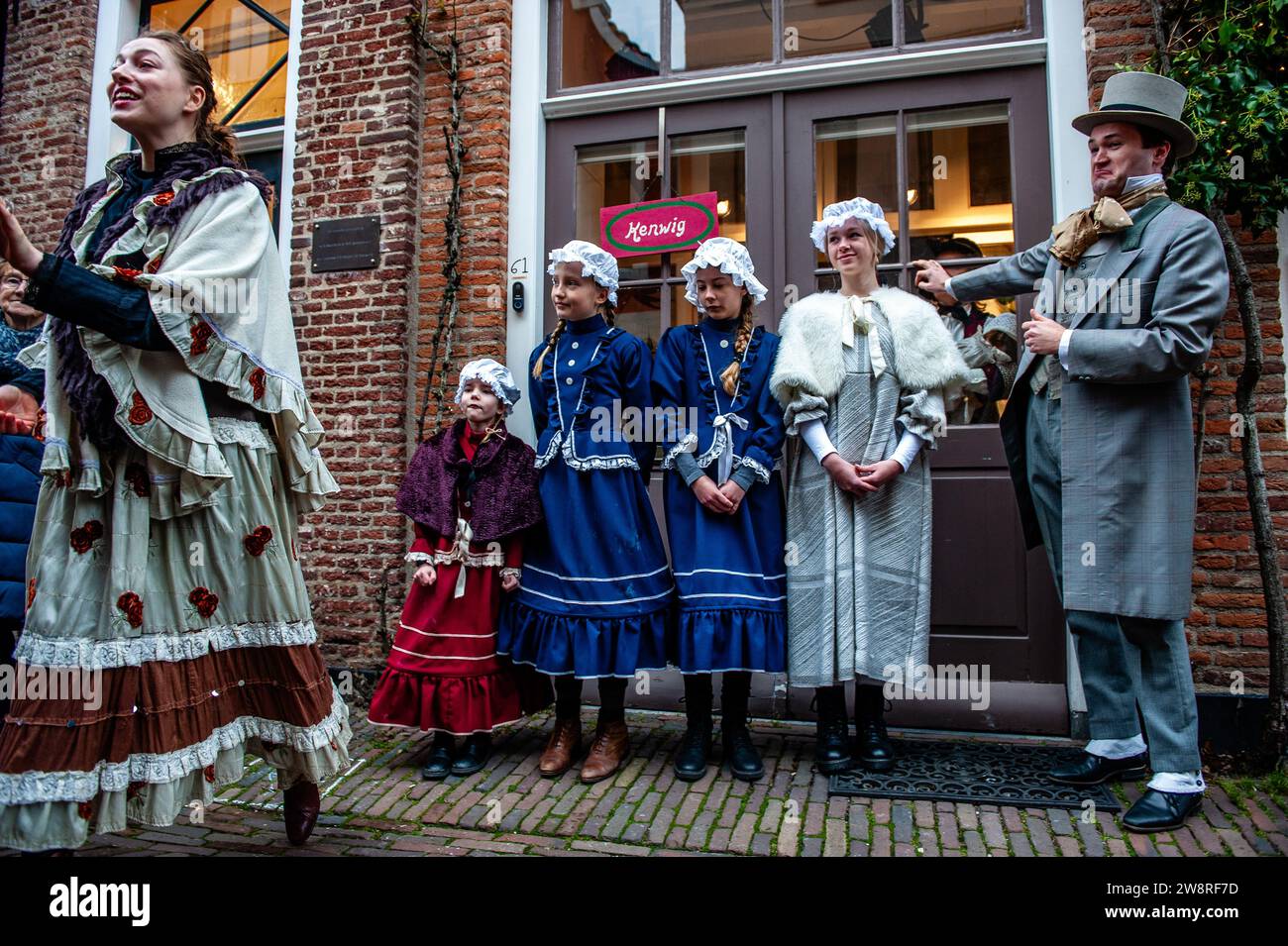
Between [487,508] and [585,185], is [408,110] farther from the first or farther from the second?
[487,508]

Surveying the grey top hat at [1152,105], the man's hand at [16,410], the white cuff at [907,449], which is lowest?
the white cuff at [907,449]

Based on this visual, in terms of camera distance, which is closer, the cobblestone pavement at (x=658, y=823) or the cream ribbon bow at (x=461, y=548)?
the cobblestone pavement at (x=658, y=823)

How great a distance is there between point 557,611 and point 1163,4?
3664mm

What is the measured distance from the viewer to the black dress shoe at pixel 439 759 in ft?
11.1

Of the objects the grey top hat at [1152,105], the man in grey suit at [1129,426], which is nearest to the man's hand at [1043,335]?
the man in grey suit at [1129,426]

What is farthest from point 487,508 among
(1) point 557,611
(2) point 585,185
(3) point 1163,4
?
(3) point 1163,4

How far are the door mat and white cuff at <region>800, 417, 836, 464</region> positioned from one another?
48.5 inches

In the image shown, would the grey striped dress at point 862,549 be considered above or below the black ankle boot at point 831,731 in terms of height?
above

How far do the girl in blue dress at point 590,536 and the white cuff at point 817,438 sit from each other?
0.65 m

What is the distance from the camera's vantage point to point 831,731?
11.0 ft

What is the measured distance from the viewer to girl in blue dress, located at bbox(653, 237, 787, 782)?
324cm

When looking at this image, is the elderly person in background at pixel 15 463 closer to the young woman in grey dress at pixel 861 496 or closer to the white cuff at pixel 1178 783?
the young woman in grey dress at pixel 861 496

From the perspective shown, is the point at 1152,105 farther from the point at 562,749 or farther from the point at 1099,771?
the point at 562,749

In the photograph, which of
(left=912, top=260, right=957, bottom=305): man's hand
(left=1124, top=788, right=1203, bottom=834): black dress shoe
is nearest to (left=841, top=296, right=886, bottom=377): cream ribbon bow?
(left=912, top=260, right=957, bottom=305): man's hand
